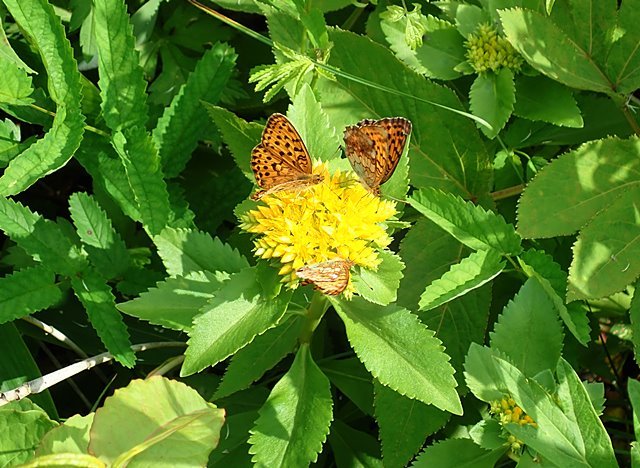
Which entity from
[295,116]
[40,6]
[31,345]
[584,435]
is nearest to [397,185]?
[295,116]

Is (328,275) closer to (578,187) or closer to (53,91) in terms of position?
(578,187)

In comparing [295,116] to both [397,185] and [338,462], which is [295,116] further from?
[338,462]

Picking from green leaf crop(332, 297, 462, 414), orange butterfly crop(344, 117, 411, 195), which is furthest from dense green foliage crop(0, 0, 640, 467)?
orange butterfly crop(344, 117, 411, 195)

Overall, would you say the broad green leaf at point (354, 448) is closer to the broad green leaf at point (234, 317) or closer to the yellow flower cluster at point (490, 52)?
the broad green leaf at point (234, 317)

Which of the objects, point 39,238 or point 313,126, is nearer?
point 313,126

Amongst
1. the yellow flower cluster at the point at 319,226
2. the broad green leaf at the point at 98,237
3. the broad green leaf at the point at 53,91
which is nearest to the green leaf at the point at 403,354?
the yellow flower cluster at the point at 319,226

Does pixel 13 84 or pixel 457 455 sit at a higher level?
pixel 13 84

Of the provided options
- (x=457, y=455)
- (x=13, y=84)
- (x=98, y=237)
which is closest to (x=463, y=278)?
(x=457, y=455)
